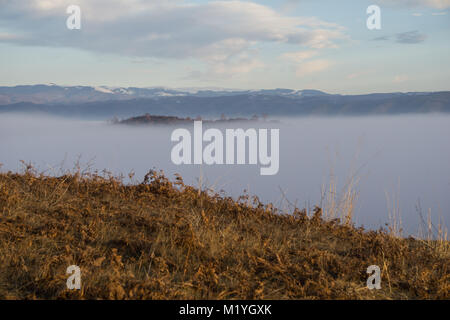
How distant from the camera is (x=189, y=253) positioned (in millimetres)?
5160

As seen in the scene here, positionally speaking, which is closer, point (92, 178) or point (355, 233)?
point (355, 233)

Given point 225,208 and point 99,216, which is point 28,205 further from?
point 225,208

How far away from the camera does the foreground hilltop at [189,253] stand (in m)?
4.28

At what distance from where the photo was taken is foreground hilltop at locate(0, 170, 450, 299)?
14.0 feet

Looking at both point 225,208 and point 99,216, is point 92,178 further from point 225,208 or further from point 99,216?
point 225,208
